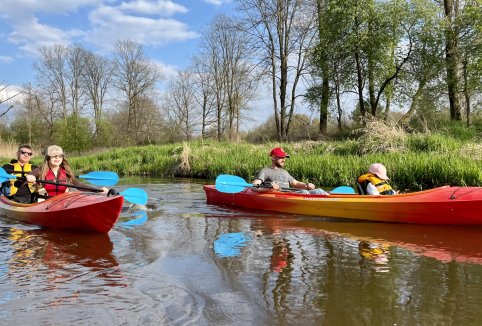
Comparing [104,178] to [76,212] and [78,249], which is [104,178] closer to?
[76,212]

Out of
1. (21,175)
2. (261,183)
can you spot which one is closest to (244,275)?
(261,183)

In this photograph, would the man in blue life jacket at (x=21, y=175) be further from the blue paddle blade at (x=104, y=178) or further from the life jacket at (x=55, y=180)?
the blue paddle blade at (x=104, y=178)

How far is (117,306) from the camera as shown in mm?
3188

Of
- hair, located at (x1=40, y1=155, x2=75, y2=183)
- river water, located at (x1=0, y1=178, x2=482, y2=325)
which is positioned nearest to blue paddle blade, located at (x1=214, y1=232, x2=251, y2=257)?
river water, located at (x1=0, y1=178, x2=482, y2=325)

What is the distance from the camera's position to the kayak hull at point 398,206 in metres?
5.72

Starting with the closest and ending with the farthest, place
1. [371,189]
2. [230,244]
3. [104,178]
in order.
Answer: [230,244]
[371,189]
[104,178]

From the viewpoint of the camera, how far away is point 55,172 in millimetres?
6328

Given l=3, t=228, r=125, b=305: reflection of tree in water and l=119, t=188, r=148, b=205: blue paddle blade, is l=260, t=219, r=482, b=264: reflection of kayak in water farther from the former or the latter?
l=3, t=228, r=125, b=305: reflection of tree in water

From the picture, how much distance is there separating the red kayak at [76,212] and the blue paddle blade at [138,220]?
87cm

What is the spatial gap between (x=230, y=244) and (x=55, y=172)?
296 centimetres

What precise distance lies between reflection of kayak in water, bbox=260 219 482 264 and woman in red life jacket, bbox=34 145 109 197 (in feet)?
10.5

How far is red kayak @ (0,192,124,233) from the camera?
17.6 feet

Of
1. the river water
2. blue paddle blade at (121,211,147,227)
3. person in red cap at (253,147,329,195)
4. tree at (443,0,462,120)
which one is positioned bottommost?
the river water

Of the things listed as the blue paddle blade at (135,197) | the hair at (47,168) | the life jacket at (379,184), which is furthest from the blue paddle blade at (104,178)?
the life jacket at (379,184)
